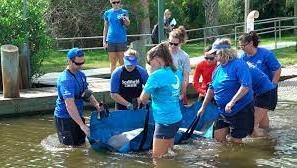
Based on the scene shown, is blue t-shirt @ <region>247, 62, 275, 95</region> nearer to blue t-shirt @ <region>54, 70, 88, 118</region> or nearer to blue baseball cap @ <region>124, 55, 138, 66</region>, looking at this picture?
blue baseball cap @ <region>124, 55, 138, 66</region>

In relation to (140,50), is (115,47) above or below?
above

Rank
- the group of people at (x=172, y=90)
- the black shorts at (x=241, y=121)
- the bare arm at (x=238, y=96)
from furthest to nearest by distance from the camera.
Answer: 1. the black shorts at (x=241, y=121)
2. the bare arm at (x=238, y=96)
3. the group of people at (x=172, y=90)

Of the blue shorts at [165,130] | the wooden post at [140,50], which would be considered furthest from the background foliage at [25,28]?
the blue shorts at [165,130]

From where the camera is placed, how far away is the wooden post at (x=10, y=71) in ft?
41.3

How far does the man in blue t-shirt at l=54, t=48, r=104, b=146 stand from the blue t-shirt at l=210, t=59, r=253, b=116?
1.68 m

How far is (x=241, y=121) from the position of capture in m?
8.82

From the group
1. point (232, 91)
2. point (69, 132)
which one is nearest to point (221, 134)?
point (232, 91)

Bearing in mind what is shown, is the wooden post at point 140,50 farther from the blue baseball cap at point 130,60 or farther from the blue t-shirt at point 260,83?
the blue baseball cap at point 130,60

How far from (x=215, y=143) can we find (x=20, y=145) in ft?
10.00

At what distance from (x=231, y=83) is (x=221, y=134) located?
909 mm

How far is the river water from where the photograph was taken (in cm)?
853

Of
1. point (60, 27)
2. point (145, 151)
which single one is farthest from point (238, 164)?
point (60, 27)

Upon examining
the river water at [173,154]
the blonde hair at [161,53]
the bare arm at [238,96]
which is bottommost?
the river water at [173,154]

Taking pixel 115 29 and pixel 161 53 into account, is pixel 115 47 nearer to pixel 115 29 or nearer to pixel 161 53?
pixel 115 29
